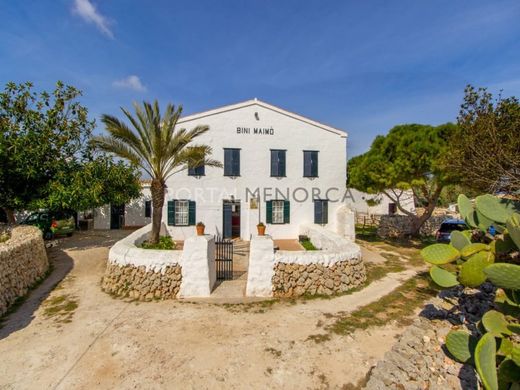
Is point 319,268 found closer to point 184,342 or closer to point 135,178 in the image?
point 184,342

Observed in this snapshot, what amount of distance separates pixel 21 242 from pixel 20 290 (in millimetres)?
1628

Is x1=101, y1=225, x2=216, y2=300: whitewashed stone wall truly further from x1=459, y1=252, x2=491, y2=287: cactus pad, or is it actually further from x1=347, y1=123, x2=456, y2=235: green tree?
x1=347, y1=123, x2=456, y2=235: green tree

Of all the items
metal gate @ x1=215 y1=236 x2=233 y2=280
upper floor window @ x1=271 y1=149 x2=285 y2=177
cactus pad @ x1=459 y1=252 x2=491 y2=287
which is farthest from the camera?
upper floor window @ x1=271 y1=149 x2=285 y2=177

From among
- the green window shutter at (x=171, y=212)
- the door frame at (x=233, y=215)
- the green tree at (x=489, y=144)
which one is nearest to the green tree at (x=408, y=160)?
the green tree at (x=489, y=144)

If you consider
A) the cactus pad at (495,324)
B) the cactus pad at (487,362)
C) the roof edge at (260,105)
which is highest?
the roof edge at (260,105)

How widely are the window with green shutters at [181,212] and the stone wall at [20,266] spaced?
242 inches

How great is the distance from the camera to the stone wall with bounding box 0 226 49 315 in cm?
766

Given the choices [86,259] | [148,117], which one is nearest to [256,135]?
[148,117]

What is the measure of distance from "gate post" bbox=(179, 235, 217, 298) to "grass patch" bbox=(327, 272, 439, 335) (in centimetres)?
400

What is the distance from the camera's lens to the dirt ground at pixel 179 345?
15.2ft

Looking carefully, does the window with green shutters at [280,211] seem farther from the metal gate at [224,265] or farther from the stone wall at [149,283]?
the stone wall at [149,283]

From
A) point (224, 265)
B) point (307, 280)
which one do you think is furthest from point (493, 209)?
point (224, 265)

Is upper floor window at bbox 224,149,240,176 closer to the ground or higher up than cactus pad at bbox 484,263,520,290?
higher up

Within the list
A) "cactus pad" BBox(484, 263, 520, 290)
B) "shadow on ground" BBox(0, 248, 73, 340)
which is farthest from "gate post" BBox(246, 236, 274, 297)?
"shadow on ground" BBox(0, 248, 73, 340)
